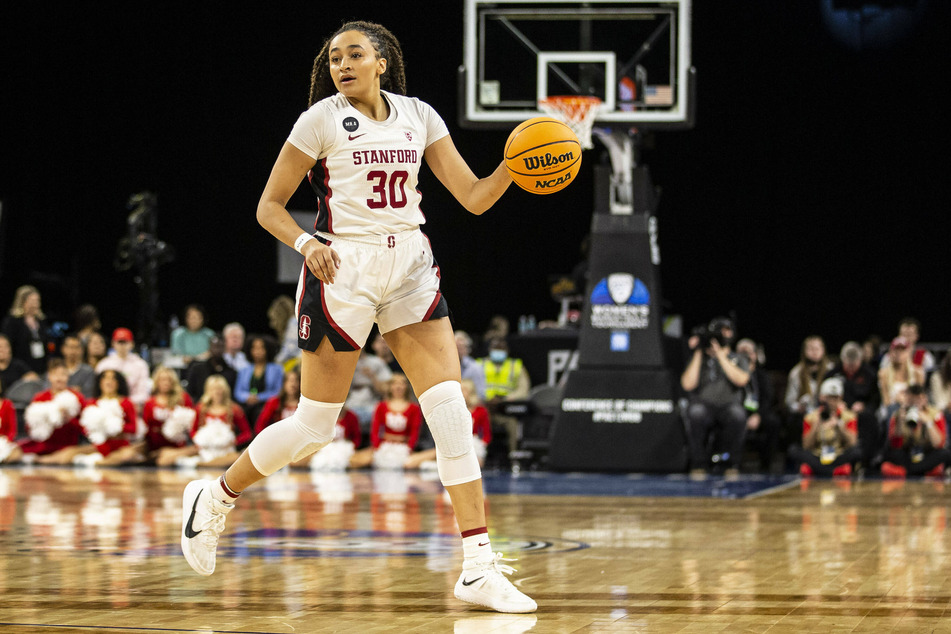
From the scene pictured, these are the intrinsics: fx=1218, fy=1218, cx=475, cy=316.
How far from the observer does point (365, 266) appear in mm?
4051

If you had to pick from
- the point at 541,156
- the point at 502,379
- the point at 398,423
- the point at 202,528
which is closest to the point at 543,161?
the point at 541,156

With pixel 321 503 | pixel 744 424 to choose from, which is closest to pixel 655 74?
pixel 744 424

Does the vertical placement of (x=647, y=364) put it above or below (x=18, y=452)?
above

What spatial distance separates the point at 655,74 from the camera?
11195 millimetres

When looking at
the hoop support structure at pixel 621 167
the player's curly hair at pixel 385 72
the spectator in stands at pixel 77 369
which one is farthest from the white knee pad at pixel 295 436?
the spectator in stands at pixel 77 369

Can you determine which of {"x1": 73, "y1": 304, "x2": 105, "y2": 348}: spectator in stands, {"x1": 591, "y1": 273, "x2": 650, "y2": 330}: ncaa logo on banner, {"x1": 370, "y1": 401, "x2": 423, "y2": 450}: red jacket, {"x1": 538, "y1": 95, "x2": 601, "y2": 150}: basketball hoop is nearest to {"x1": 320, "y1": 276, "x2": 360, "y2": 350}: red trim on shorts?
{"x1": 538, "y1": 95, "x2": 601, "y2": 150}: basketball hoop

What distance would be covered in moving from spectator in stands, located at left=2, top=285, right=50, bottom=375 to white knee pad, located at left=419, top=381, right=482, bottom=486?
10.1 m

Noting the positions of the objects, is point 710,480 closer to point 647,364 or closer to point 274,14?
point 647,364

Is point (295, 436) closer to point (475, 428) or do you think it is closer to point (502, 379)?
point (475, 428)

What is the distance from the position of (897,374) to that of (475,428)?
4250mm

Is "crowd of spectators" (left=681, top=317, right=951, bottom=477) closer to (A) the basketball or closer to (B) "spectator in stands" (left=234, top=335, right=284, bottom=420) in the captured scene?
(B) "spectator in stands" (left=234, top=335, right=284, bottom=420)

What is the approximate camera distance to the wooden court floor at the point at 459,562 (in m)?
3.68

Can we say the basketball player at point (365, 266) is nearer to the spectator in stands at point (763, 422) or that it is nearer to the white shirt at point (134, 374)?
the spectator in stands at point (763, 422)

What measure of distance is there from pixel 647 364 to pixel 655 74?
2671 mm
